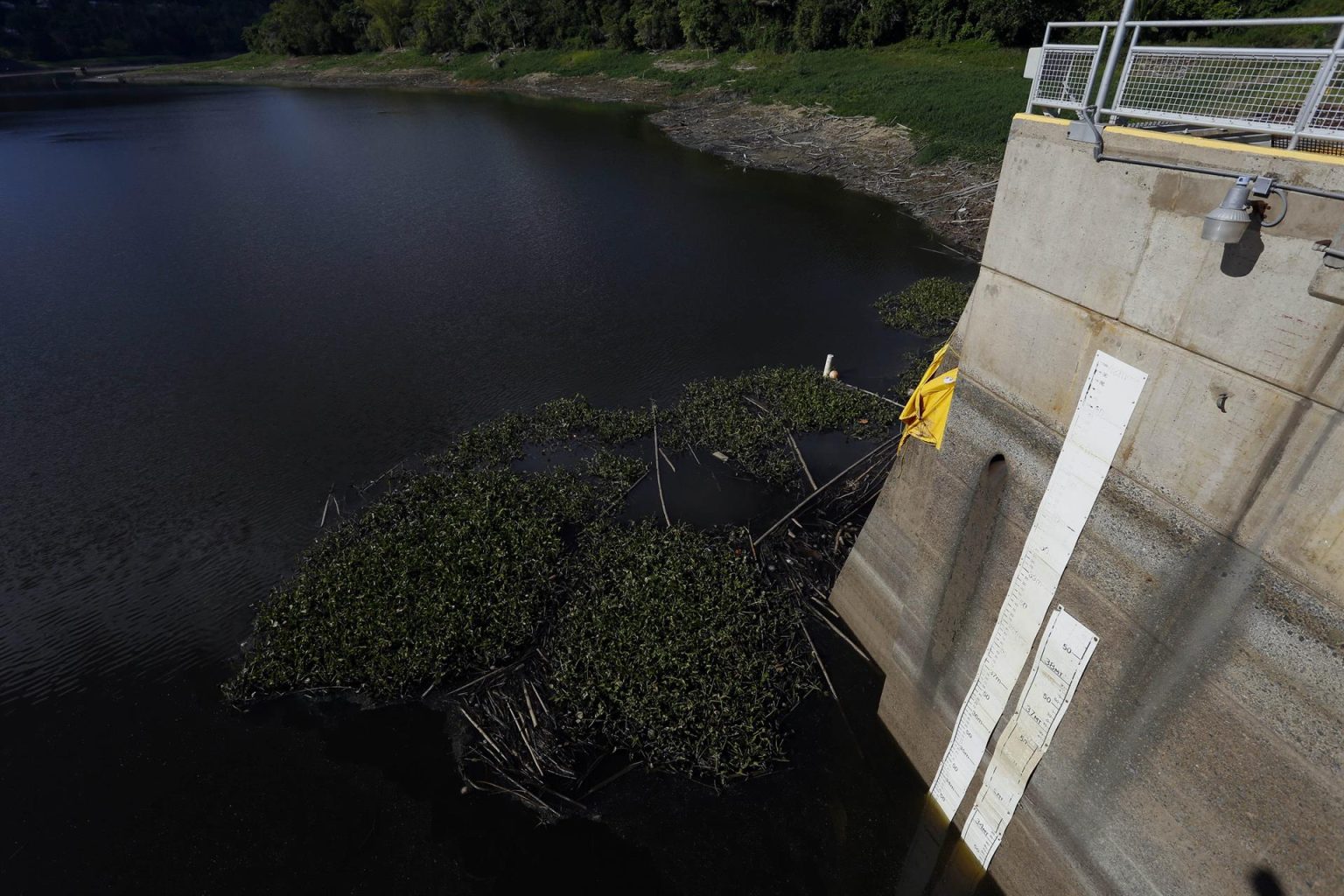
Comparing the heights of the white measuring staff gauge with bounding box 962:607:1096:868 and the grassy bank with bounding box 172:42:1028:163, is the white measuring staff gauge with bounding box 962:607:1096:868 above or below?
below

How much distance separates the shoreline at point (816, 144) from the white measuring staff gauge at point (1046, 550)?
2565cm

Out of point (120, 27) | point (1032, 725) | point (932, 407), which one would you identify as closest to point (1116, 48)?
point (932, 407)

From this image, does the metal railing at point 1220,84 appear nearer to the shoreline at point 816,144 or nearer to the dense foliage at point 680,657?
the dense foliage at point 680,657

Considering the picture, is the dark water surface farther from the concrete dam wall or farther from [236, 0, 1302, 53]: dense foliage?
[236, 0, 1302, 53]: dense foliage

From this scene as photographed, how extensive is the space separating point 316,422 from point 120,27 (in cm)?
16697

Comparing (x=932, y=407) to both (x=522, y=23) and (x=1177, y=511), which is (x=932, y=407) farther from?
(x=522, y=23)

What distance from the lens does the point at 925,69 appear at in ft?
180

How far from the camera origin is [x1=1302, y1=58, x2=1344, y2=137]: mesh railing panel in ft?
19.8

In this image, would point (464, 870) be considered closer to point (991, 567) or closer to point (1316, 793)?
point (991, 567)

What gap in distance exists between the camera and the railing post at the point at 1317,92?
5.77m

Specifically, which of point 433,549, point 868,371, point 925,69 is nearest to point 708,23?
point 925,69

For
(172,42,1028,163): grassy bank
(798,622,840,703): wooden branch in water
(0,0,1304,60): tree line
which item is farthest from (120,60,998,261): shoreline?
(798,622,840,703): wooden branch in water

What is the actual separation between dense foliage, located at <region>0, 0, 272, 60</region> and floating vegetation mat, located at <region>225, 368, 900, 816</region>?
16341 cm

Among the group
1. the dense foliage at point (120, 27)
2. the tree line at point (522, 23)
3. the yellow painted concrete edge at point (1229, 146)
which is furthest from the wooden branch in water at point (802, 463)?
the dense foliage at point (120, 27)
